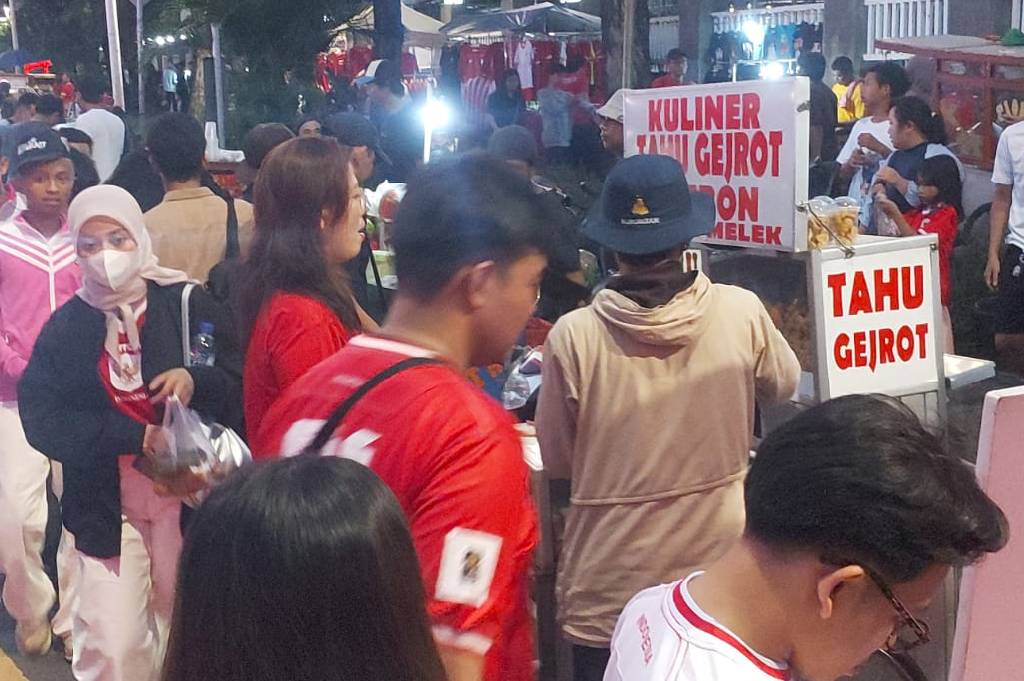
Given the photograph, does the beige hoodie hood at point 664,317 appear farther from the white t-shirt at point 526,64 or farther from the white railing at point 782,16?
the white t-shirt at point 526,64

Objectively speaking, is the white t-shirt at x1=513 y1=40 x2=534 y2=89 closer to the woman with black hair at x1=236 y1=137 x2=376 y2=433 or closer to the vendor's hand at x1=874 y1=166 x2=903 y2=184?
the vendor's hand at x1=874 y1=166 x2=903 y2=184

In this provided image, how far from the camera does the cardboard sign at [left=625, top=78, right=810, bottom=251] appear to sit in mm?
3961

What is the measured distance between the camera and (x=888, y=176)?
629 cm

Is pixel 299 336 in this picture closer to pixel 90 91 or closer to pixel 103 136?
pixel 103 136

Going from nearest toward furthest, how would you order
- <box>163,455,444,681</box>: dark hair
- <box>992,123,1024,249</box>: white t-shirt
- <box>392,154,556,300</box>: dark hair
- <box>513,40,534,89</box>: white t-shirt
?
<box>163,455,444,681</box>: dark hair < <box>392,154,556,300</box>: dark hair < <box>992,123,1024,249</box>: white t-shirt < <box>513,40,534,89</box>: white t-shirt

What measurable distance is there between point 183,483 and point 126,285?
67 centimetres

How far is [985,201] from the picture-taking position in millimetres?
9453

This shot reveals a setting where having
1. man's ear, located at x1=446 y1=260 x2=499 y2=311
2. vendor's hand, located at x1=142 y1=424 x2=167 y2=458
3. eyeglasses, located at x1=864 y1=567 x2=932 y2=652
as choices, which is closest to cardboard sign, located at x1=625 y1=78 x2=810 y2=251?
vendor's hand, located at x1=142 y1=424 x2=167 y2=458

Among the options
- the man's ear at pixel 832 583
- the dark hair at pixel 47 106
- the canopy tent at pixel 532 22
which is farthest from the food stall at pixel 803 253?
the canopy tent at pixel 532 22

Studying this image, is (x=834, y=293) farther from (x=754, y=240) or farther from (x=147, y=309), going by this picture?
(x=147, y=309)

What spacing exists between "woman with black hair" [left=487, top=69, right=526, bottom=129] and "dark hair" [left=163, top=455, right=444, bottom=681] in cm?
1539

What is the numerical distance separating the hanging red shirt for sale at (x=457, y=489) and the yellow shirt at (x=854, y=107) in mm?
11021

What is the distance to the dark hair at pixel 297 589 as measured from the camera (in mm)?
1454

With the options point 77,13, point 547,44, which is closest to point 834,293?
point 547,44
